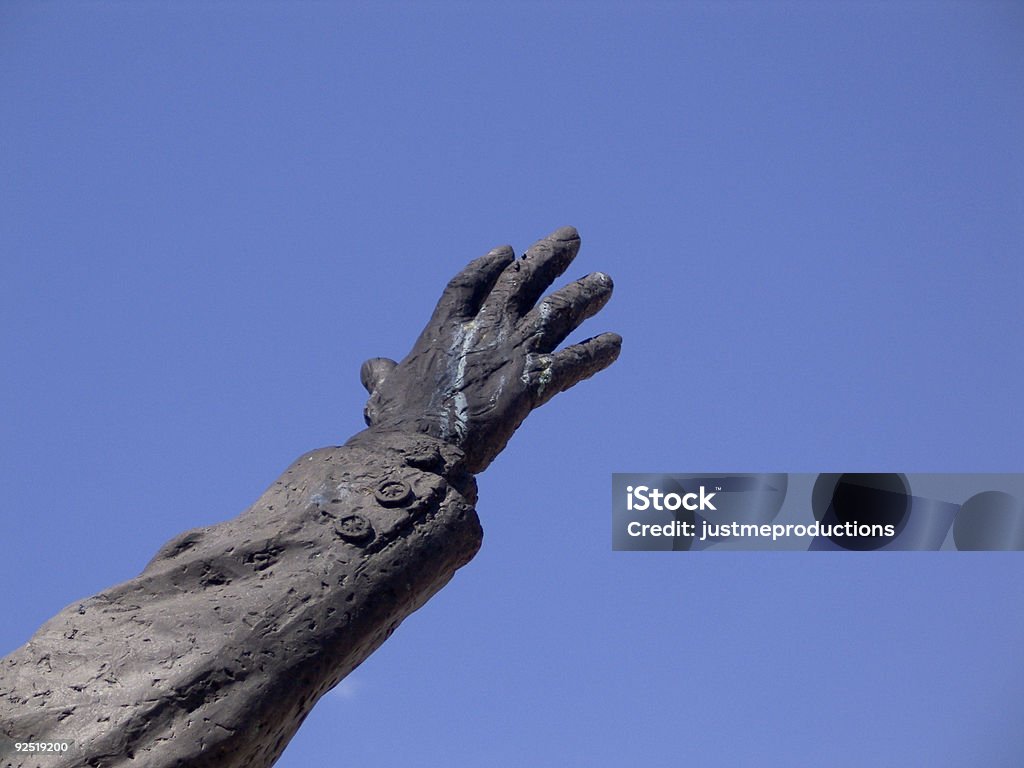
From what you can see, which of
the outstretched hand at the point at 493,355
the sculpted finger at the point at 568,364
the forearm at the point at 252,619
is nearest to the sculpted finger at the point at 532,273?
the outstretched hand at the point at 493,355

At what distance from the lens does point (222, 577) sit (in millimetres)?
6234

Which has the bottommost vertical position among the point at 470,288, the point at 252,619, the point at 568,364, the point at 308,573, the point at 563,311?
the point at 252,619

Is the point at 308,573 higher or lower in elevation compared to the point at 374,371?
lower

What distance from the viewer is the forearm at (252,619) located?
18.4 ft

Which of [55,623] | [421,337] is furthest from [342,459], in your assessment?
[55,623]

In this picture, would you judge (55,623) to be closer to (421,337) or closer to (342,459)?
(342,459)

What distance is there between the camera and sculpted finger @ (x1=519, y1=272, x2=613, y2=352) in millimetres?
7336

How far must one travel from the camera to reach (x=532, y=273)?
296 inches

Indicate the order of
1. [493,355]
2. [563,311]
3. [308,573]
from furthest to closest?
[563,311], [493,355], [308,573]

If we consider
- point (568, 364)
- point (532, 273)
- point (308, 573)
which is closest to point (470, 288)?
point (532, 273)

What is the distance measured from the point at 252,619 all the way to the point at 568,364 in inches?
84.1

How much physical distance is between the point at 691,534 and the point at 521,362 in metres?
2.77

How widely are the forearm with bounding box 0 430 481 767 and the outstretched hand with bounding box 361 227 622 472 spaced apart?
0.30 m

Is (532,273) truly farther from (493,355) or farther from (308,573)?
(308,573)
